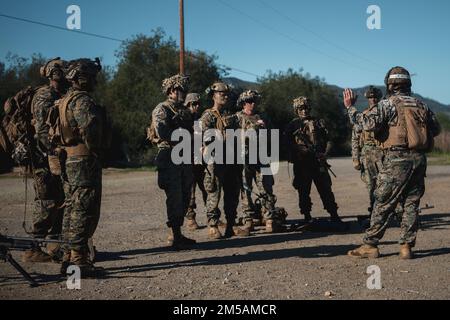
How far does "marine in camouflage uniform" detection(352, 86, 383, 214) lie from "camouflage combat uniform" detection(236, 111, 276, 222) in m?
1.73

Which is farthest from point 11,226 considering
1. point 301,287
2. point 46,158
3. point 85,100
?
point 301,287

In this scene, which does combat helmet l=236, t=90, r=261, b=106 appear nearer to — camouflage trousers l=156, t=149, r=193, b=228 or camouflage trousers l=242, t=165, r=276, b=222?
camouflage trousers l=242, t=165, r=276, b=222

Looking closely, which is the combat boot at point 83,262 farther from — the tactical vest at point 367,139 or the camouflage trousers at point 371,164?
the tactical vest at point 367,139

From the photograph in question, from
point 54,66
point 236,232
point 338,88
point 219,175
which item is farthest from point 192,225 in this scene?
point 338,88

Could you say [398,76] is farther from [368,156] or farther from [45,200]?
[45,200]

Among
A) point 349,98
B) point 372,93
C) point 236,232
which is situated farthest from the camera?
point 372,93

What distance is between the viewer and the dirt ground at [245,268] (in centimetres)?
544

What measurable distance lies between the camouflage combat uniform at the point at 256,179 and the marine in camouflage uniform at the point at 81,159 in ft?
11.7

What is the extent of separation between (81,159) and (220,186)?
9.91ft

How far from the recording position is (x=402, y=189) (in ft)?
21.6

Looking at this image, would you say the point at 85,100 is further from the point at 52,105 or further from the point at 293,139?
the point at 293,139

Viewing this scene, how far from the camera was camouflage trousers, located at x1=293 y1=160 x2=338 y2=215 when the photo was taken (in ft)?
Answer: 31.5

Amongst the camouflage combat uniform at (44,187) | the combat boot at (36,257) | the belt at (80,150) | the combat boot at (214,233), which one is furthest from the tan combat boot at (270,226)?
the belt at (80,150)
